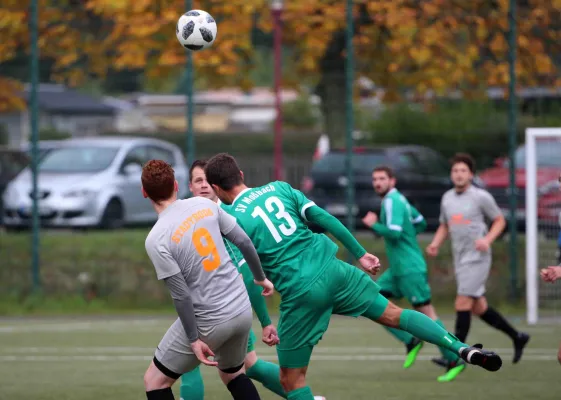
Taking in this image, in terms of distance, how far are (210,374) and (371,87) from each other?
690cm

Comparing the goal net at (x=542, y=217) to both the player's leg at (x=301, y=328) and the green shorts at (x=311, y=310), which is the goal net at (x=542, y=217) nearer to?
the green shorts at (x=311, y=310)

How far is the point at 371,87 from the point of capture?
54.4 ft

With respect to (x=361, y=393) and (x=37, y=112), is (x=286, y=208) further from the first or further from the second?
(x=37, y=112)

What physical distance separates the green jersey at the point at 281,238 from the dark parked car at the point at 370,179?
27.0 feet

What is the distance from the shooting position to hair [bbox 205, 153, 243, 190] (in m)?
7.16

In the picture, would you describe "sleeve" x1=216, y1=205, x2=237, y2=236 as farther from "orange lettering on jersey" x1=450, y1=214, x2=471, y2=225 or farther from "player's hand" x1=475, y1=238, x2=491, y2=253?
"orange lettering on jersey" x1=450, y1=214, x2=471, y2=225

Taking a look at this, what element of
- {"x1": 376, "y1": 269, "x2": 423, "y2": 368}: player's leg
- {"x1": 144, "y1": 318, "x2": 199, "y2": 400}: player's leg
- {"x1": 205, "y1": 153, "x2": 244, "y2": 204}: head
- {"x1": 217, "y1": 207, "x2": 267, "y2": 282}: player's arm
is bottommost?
{"x1": 376, "y1": 269, "x2": 423, "y2": 368}: player's leg

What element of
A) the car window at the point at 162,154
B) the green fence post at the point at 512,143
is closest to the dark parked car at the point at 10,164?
the car window at the point at 162,154

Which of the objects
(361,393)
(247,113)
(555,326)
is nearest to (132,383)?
(361,393)

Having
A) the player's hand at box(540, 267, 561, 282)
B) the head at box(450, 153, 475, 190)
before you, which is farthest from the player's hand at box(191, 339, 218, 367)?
the head at box(450, 153, 475, 190)

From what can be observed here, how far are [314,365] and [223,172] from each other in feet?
14.2

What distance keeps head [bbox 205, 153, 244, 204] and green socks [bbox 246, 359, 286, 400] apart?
50.7 inches

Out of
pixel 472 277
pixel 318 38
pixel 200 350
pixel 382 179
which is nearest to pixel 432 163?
pixel 318 38

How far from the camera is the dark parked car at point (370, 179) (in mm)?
15625
